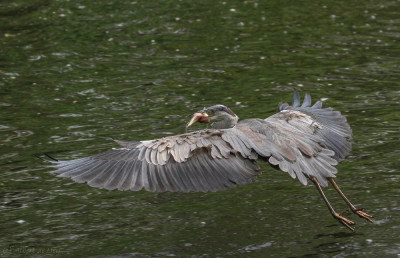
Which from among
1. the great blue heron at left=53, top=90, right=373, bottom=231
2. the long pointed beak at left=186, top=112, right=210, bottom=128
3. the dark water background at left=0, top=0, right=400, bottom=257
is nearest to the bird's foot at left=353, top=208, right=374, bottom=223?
the great blue heron at left=53, top=90, right=373, bottom=231

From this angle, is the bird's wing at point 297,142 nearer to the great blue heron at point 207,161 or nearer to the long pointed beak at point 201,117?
the great blue heron at point 207,161

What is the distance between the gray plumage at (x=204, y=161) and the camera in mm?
7570

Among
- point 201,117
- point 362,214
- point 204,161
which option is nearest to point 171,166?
point 204,161

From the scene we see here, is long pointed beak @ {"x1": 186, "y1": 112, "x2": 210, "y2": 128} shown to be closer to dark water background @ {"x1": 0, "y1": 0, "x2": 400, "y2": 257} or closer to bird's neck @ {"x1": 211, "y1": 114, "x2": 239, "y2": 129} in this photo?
bird's neck @ {"x1": 211, "y1": 114, "x2": 239, "y2": 129}

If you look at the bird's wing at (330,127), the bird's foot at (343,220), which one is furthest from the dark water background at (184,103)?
the bird's wing at (330,127)

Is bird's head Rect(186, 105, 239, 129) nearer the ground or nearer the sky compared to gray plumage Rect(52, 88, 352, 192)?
nearer the sky

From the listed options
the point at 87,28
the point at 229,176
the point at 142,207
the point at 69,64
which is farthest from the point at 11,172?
the point at 87,28

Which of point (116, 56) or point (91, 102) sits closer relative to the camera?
point (91, 102)

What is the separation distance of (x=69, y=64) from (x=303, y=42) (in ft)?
15.1

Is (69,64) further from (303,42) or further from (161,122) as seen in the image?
(303,42)

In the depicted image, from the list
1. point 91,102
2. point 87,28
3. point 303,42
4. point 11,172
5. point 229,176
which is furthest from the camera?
point 87,28

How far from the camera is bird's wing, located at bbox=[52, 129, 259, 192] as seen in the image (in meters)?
7.54

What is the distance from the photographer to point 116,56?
1533 cm

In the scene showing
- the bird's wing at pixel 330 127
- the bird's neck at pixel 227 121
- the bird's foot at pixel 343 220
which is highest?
the bird's neck at pixel 227 121
